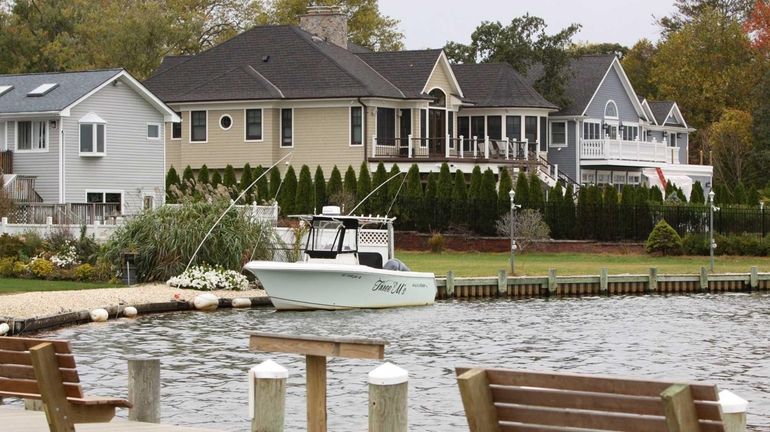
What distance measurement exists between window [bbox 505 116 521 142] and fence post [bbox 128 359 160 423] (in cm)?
5875

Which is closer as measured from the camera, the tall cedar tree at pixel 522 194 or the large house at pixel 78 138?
the large house at pixel 78 138

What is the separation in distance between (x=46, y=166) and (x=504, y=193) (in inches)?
743

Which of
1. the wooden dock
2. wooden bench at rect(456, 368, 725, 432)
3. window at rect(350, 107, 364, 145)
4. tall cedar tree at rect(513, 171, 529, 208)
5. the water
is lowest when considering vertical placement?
the water

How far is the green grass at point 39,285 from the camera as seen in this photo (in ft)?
125

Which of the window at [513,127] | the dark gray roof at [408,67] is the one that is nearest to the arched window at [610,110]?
the window at [513,127]

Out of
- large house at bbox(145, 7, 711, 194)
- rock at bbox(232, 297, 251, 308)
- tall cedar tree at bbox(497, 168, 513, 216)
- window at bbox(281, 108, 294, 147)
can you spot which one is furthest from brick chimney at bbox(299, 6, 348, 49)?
rock at bbox(232, 297, 251, 308)

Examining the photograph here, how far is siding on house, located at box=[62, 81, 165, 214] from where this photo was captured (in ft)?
191

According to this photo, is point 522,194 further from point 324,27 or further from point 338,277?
point 338,277

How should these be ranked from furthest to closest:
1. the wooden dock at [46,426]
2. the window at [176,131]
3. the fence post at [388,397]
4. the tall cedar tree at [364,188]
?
the window at [176,131] → the tall cedar tree at [364,188] → the wooden dock at [46,426] → the fence post at [388,397]

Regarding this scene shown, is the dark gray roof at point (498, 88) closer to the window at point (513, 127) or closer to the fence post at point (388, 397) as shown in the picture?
the window at point (513, 127)

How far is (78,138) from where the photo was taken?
5838 centimetres

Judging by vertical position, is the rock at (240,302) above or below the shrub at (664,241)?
below

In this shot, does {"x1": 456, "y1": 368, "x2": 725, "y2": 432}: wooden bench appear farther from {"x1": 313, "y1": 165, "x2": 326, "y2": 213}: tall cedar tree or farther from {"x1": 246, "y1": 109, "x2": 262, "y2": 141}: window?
{"x1": 246, "y1": 109, "x2": 262, "y2": 141}: window

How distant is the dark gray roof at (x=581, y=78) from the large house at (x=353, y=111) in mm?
308
